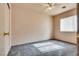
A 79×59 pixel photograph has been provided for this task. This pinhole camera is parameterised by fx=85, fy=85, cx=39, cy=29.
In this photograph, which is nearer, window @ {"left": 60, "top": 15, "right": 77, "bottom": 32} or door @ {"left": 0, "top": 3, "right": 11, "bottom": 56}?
door @ {"left": 0, "top": 3, "right": 11, "bottom": 56}

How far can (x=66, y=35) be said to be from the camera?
1159 mm

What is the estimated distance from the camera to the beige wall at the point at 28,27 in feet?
3.37

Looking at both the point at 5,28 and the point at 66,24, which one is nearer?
the point at 5,28

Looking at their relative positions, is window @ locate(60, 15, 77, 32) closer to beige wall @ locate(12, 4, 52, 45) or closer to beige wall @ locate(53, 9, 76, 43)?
beige wall @ locate(53, 9, 76, 43)

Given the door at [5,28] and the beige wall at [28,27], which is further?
the beige wall at [28,27]

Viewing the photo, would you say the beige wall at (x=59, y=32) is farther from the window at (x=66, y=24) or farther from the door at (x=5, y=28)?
the door at (x=5, y=28)

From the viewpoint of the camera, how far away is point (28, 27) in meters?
1.07

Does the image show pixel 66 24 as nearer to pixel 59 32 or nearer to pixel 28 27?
pixel 59 32

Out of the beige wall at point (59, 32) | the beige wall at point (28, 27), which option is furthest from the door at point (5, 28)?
the beige wall at point (59, 32)

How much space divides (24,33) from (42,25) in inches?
10.4

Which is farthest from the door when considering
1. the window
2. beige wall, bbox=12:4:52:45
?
the window

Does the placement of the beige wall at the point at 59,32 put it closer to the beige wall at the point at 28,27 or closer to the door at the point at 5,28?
the beige wall at the point at 28,27

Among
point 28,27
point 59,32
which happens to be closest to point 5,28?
point 28,27

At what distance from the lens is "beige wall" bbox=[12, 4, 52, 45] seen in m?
1.03
